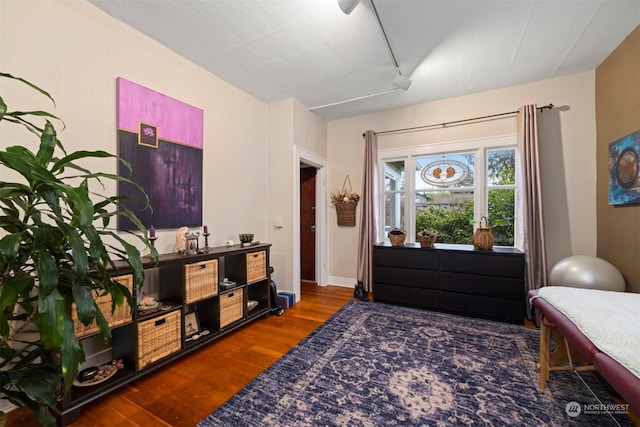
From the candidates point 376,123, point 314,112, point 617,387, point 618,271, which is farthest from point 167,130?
point 618,271

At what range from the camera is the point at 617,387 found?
1.07 meters

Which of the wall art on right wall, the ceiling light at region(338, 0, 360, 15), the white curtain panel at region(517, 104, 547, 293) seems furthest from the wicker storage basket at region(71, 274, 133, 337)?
the wall art on right wall

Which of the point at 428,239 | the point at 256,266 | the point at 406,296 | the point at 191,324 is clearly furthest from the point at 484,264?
the point at 191,324

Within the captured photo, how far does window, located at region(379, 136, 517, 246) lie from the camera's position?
11.6 feet

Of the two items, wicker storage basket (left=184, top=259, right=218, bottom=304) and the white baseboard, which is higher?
wicker storage basket (left=184, top=259, right=218, bottom=304)

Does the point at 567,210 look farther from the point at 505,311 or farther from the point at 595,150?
the point at 505,311

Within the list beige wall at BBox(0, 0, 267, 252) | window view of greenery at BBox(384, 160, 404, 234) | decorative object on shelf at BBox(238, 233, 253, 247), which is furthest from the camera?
window view of greenery at BBox(384, 160, 404, 234)

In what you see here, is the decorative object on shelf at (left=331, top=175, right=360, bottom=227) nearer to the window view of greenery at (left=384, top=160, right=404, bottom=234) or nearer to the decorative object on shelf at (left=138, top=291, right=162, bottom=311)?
the window view of greenery at (left=384, top=160, right=404, bottom=234)

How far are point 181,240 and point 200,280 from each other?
41 centimetres

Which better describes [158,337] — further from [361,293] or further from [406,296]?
[406,296]

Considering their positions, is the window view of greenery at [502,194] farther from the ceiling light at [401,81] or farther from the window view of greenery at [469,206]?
the ceiling light at [401,81]

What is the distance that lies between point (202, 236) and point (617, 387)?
3092 millimetres

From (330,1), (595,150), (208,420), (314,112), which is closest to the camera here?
(208,420)

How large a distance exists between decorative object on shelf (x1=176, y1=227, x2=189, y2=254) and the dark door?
2519 mm
